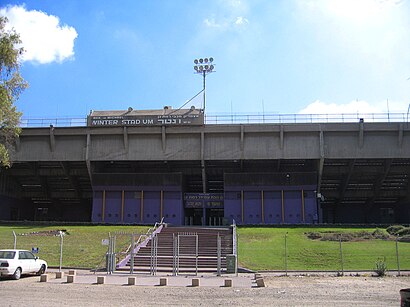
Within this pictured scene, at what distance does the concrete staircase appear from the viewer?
25.7 meters

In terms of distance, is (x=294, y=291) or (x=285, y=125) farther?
(x=285, y=125)

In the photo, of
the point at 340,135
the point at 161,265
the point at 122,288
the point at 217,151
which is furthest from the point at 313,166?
the point at 122,288

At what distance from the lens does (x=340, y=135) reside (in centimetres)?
4862

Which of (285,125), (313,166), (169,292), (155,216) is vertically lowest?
(169,292)

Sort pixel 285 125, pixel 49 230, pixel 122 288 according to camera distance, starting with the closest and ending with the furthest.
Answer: pixel 122 288, pixel 49 230, pixel 285 125

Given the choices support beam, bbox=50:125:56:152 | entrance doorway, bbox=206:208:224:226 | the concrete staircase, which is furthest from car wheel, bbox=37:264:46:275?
entrance doorway, bbox=206:208:224:226

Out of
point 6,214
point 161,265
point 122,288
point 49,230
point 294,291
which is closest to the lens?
point 294,291

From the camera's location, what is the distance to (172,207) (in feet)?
169

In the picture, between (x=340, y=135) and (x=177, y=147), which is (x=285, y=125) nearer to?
(x=340, y=135)

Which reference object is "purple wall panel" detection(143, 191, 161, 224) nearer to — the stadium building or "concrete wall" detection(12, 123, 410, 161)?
the stadium building

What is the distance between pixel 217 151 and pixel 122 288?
108 ft

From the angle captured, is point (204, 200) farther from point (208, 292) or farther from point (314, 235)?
point (208, 292)

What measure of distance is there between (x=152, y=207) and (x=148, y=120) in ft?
34.1

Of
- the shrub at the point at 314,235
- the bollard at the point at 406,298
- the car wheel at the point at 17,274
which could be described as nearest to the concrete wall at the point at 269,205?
the shrub at the point at 314,235
